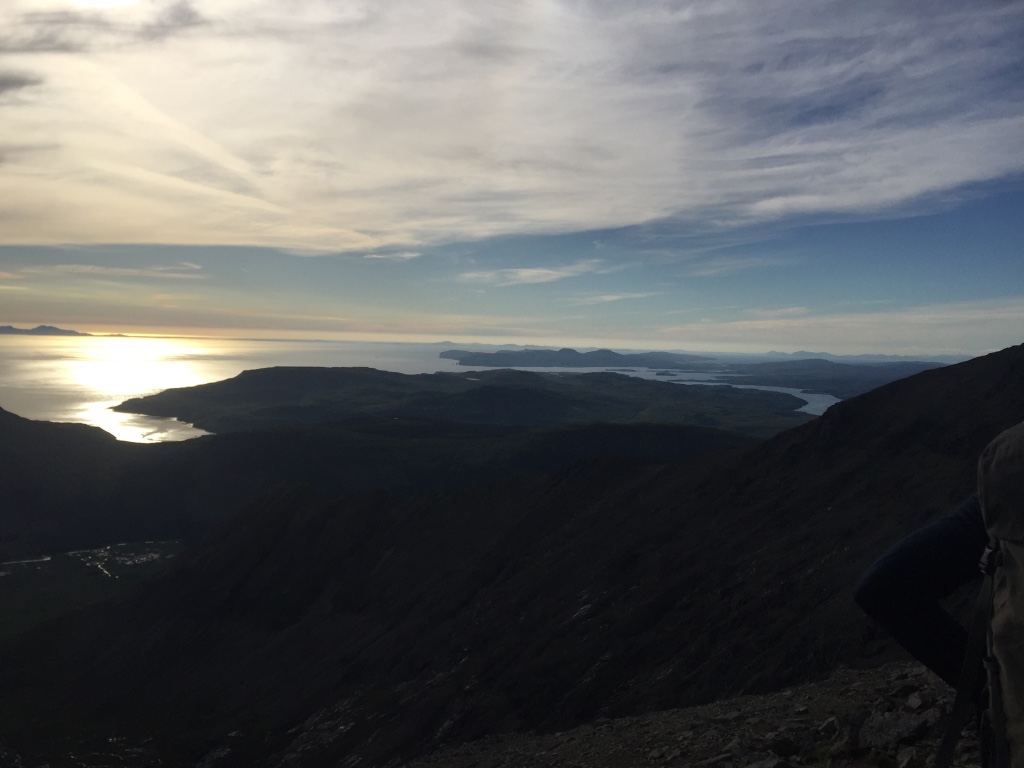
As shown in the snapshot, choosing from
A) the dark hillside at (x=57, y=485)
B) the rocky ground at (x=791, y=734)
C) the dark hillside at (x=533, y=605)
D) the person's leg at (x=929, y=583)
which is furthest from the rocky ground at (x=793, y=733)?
the dark hillside at (x=57, y=485)

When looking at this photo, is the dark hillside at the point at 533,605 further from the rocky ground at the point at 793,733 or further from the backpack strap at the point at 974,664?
the backpack strap at the point at 974,664

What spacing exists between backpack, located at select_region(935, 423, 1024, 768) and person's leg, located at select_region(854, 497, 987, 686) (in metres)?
0.25

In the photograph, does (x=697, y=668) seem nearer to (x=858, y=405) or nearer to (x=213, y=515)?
(x=858, y=405)

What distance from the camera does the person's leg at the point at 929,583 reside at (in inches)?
153

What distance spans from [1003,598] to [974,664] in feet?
1.94

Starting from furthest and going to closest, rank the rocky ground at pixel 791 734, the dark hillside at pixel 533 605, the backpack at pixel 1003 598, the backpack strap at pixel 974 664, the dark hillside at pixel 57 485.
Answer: the dark hillside at pixel 57 485
the dark hillside at pixel 533 605
the rocky ground at pixel 791 734
the backpack strap at pixel 974 664
the backpack at pixel 1003 598

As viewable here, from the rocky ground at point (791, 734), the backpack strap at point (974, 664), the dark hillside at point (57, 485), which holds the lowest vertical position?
the dark hillside at point (57, 485)

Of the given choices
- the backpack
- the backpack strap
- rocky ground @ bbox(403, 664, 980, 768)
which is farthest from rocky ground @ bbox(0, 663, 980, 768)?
the backpack

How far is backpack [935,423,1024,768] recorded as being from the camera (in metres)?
3.37

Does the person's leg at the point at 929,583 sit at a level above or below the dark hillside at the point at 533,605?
above

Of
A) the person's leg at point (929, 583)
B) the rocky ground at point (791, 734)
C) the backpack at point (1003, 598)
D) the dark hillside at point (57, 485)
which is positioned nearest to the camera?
the backpack at point (1003, 598)

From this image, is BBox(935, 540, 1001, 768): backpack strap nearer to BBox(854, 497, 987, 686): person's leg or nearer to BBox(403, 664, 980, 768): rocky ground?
BBox(854, 497, 987, 686): person's leg

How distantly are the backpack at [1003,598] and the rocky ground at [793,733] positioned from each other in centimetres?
441

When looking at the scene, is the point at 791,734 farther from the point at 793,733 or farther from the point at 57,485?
the point at 57,485
